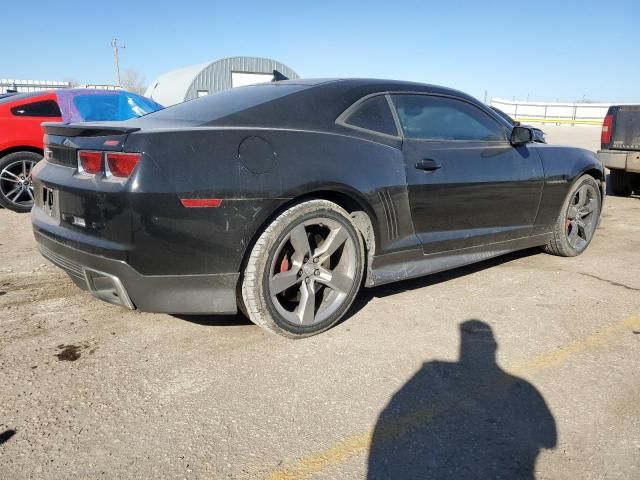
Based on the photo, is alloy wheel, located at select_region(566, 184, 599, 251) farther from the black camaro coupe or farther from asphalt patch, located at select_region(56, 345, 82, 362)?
asphalt patch, located at select_region(56, 345, 82, 362)

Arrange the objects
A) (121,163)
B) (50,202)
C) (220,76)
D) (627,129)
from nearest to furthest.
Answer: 1. (121,163)
2. (50,202)
3. (627,129)
4. (220,76)

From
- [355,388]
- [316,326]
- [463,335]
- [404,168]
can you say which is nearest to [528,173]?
[404,168]

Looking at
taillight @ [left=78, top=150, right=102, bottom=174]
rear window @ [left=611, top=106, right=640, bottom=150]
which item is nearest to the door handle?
taillight @ [left=78, top=150, right=102, bottom=174]

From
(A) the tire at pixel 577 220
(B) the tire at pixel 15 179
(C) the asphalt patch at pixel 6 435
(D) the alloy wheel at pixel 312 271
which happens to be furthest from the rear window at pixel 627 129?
(C) the asphalt patch at pixel 6 435

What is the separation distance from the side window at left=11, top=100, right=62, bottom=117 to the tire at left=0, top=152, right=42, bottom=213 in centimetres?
55

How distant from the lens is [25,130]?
6.35m

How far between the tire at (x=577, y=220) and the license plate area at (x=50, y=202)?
3.83 meters

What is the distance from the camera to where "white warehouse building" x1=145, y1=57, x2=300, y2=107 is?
95.0 ft

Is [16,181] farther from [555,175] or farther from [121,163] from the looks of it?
[555,175]

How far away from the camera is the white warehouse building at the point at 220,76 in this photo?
28969 millimetres

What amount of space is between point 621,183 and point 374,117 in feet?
23.2

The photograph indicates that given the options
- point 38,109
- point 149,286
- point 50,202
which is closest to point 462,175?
point 149,286

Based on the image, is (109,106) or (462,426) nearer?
(462,426)

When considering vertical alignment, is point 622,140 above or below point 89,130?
below
